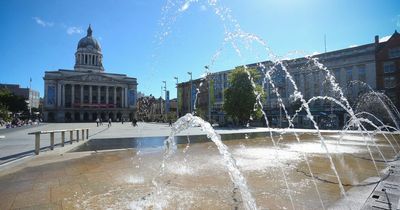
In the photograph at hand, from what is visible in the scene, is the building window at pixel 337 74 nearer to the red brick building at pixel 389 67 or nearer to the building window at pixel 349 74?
the building window at pixel 349 74

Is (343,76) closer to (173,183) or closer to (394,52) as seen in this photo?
(394,52)

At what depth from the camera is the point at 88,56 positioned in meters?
132

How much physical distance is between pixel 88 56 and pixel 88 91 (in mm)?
Result: 20195

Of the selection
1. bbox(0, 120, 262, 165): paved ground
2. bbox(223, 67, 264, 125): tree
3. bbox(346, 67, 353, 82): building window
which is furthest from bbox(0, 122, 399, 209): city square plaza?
bbox(346, 67, 353, 82): building window

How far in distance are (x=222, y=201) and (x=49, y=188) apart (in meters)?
3.70

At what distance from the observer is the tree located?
5106cm

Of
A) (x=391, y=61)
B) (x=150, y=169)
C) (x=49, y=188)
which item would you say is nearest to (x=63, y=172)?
(x=49, y=188)

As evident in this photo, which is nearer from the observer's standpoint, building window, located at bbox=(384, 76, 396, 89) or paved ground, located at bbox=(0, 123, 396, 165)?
paved ground, located at bbox=(0, 123, 396, 165)

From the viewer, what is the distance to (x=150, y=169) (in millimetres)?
8164

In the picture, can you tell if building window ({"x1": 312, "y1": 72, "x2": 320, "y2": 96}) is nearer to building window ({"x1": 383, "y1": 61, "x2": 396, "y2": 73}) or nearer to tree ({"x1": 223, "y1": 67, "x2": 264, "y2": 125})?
building window ({"x1": 383, "y1": 61, "x2": 396, "y2": 73})

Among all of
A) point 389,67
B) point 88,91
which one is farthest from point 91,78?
point 389,67

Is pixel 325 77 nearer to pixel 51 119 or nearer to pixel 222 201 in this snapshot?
pixel 222 201

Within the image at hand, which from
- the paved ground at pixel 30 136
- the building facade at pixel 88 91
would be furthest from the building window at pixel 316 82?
the building facade at pixel 88 91

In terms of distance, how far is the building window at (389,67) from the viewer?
47062mm
